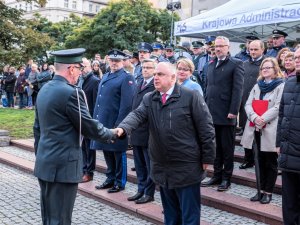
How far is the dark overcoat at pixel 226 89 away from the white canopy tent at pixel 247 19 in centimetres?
266

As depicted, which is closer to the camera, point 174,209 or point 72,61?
point 72,61

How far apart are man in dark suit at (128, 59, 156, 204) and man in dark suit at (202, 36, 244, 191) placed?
1.00 meters

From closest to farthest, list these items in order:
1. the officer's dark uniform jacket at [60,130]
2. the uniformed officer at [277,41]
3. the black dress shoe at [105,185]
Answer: the officer's dark uniform jacket at [60,130] → the black dress shoe at [105,185] → the uniformed officer at [277,41]

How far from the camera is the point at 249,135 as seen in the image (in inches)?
228

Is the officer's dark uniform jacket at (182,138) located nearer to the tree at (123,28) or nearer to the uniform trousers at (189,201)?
the uniform trousers at (189,201)

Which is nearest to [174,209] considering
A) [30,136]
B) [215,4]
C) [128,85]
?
[128,85]

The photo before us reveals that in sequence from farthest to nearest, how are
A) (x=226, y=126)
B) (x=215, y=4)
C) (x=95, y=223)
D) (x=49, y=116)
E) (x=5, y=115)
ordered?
(x=215, y=4) < (x=5, y=115) < (x=226, y=126) < (x=95, y=223) < (x=49, y=116)

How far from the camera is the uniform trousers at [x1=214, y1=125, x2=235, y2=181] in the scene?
6.19 m

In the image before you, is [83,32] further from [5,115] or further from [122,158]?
[122,158]

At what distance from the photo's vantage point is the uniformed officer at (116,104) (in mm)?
6543

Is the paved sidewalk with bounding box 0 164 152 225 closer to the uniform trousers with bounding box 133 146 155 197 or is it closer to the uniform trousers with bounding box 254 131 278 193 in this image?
the uniform trousers with bounding box 133 146 155 197

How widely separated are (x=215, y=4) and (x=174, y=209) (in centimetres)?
3308

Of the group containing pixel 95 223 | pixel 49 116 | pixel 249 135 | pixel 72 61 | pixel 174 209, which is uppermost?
pixel 72 61

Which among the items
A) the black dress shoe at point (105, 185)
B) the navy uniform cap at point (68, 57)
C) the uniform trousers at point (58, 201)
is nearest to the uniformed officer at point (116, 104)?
the black dress shoe at point (105, 185)
